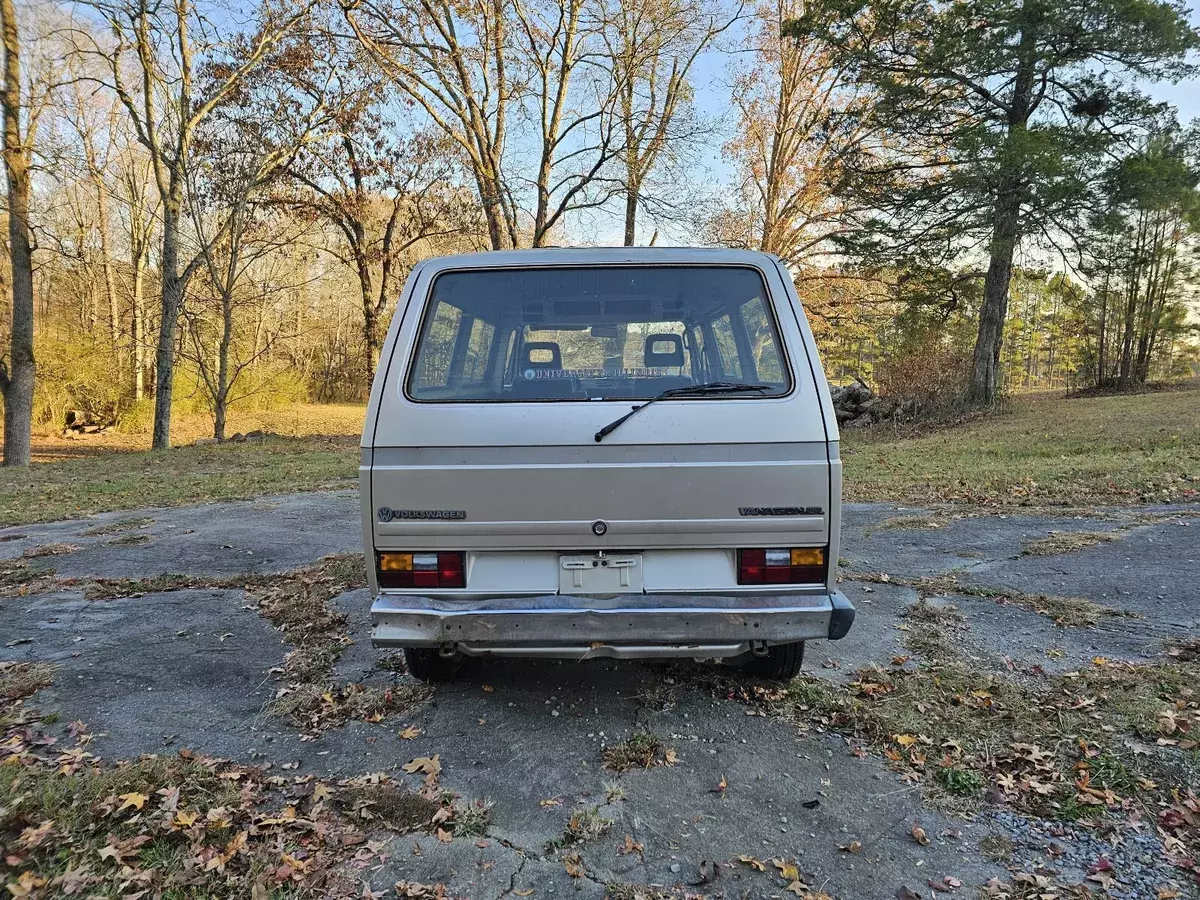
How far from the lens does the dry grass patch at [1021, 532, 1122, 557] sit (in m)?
5.39

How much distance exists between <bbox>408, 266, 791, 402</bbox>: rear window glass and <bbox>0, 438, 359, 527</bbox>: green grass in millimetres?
7138

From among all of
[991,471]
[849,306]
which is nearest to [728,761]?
[991,471]

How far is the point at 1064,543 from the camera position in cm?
554

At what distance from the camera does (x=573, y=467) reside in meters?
2.62

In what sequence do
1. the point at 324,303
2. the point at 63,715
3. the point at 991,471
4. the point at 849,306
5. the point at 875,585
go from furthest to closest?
1. the point at 324,303
2. the point at 849,306
3. the point at 991,471
4. the point at 875,585
5. the point at 63,715

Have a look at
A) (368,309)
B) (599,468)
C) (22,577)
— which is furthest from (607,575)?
(368,309)

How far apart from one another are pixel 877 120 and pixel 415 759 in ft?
56.2

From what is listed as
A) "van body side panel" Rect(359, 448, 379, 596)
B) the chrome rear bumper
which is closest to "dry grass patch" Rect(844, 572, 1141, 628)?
the chrome rear bumper

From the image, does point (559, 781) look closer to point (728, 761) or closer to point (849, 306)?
point (728, 761)

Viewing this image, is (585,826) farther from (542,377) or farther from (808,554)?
(542,377)

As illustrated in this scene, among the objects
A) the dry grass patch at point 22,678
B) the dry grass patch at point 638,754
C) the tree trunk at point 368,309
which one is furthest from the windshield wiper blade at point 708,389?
the tree trunk at point 368,309

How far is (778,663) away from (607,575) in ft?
3.66

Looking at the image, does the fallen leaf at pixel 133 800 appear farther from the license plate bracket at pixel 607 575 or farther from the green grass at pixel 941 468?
the green grass at pixel 941 468

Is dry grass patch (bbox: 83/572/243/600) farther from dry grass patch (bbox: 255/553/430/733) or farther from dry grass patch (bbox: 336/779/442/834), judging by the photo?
dry grass patch (bbox: 336/779/442/834)
